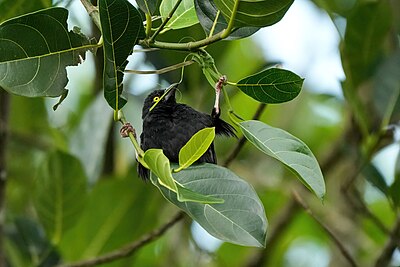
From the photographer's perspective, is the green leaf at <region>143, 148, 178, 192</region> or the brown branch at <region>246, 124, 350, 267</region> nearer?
the green leaf at <region>143, 148, 178, 192</region>

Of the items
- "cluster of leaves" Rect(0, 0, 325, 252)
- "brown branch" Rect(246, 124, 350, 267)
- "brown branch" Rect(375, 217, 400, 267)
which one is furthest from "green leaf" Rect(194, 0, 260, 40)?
"brown branch" Rect(246, 124, 350, 267)

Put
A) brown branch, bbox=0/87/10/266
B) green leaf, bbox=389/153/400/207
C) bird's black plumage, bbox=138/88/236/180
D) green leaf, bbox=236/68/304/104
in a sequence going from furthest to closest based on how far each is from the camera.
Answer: brown branch, bbox=0/87/10/266 < green leaf, bbox=389/153/400/207 < bird's black plumage, bbox=138/88/236/180 < green leaf, bbox=236/68/304/104

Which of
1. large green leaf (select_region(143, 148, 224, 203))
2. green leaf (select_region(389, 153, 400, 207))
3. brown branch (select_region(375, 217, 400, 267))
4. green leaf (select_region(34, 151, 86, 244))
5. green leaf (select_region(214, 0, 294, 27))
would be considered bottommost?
green leaf (select_region(34, 151, 86, 244))

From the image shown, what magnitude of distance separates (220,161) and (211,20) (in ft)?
4.43

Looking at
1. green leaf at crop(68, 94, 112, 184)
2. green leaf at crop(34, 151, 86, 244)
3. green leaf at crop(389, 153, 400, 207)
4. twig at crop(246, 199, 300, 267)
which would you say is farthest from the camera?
twig at crop(246, 199, 300, 267)

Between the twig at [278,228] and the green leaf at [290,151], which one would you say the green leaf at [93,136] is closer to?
the twig at [278,228]

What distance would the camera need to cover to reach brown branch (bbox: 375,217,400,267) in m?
2.32

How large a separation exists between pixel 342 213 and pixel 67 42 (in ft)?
6.71

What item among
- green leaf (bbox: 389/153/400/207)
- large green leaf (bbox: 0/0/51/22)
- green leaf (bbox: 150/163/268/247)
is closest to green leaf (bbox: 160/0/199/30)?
green leaf (bbox: 150/163/268/247)

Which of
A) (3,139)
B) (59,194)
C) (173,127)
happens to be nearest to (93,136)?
(59,194)

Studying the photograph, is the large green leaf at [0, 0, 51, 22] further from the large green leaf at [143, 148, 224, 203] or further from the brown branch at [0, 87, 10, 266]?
the large green leaf at [143, 148, 224, 203]

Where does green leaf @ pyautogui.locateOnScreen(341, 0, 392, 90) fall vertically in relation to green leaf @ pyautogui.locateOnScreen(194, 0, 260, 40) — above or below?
below

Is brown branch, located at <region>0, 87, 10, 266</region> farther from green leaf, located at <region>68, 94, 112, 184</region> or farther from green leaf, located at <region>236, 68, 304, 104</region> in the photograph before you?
green leaf, located at <region>236, 68, 304, 104</region>

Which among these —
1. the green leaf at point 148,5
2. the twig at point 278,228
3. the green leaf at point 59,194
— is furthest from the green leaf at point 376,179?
the green leaf at point 148,5
